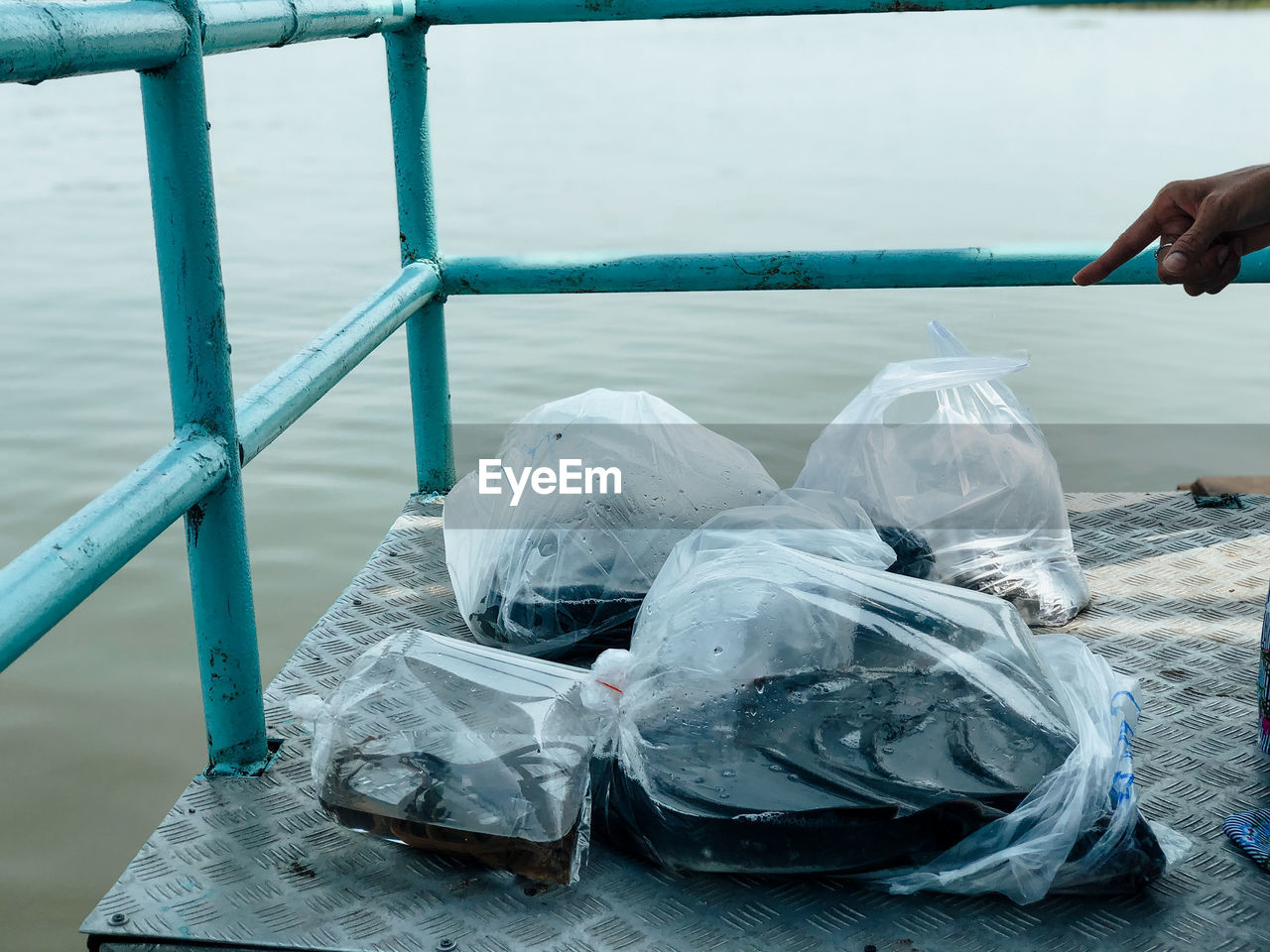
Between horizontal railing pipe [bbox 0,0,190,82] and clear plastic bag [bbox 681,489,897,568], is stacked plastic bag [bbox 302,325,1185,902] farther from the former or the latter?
horizontal railing pipe [bbox 0,0,190,82]

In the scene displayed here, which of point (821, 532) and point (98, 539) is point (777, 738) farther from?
point (98, 539)

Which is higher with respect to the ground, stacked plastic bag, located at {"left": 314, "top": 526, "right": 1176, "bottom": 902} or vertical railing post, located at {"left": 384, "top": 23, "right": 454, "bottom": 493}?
vertical railing post, located at {"left": 384, "top": 23, "right": 454, "bottom": 493}

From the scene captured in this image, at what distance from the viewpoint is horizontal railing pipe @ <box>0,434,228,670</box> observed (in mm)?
992

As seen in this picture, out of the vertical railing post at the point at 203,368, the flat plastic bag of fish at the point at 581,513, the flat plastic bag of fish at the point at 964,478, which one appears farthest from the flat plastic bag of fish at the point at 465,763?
the flat plastic bag of fish at the point at 964,478

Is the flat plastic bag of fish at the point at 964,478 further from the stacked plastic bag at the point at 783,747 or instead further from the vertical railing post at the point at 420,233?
the vertical railing post at the point at 420,233

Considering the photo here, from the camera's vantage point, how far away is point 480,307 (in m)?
5.64

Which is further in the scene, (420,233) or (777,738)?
(420,233)

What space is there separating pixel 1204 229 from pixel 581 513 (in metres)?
0.90

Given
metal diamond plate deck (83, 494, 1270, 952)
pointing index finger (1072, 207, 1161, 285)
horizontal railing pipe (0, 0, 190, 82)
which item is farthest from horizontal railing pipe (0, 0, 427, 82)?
pointing index finger (1072, 207, 1161, 285)

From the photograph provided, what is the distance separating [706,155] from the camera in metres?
8.81

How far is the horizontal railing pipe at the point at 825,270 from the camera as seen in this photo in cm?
204

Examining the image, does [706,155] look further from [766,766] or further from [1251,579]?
[766,766]

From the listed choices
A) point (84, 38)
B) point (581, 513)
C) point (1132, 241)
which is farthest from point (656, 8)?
point (84, 38)

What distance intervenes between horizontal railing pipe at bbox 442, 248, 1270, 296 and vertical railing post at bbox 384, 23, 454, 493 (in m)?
0.14
